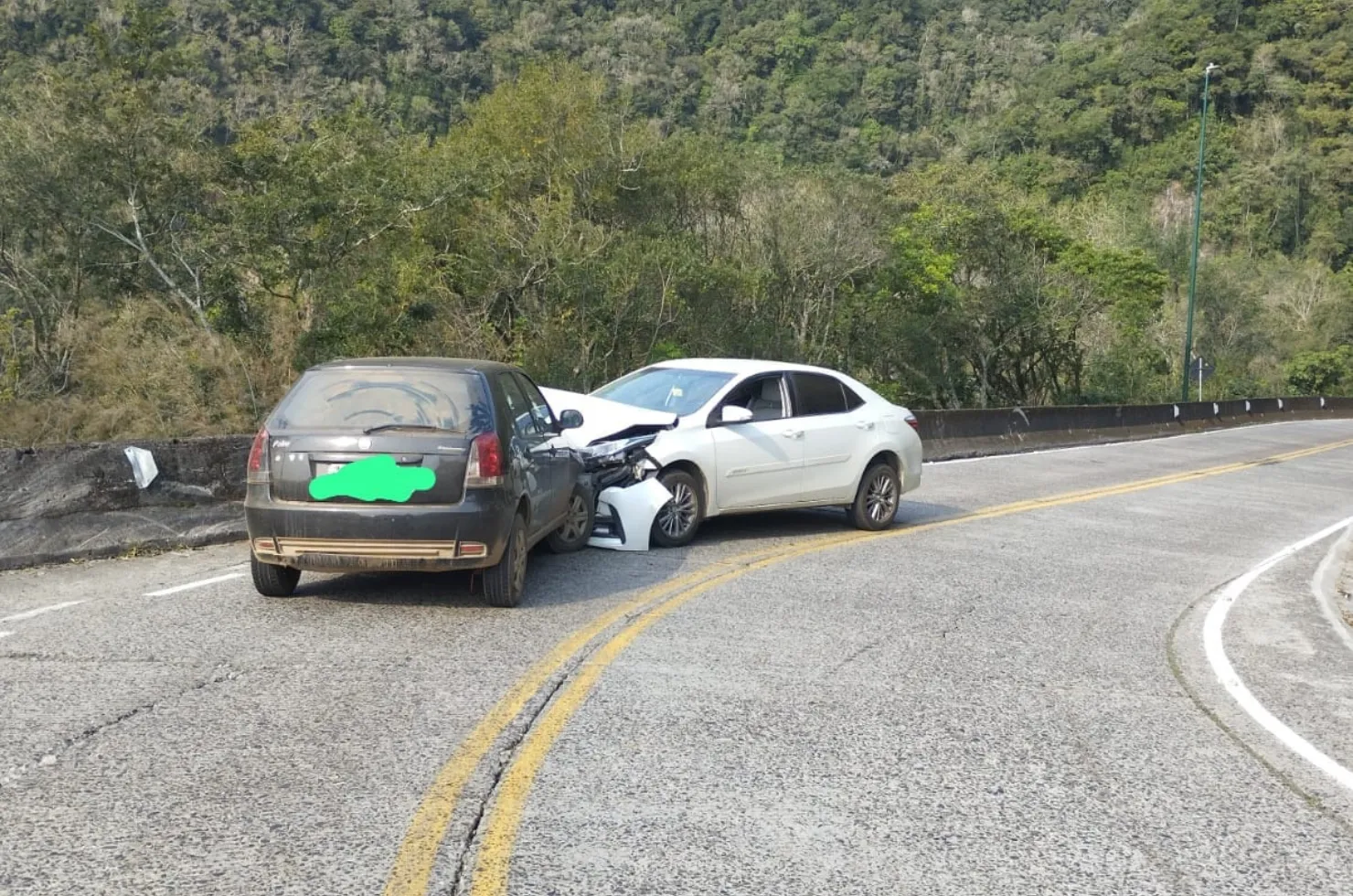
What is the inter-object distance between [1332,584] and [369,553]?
856 cm

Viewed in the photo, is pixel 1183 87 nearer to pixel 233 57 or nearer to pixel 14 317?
pixel 233 57

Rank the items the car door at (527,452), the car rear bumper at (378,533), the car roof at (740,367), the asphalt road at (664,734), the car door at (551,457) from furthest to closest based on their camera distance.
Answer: the car roof at (740,367)
the car door at (551,457)
the car door at (527,452)
the car rear bumper at (378,533)
the asphalt road at (664,734)

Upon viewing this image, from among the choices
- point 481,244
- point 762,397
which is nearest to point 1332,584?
point 762,397

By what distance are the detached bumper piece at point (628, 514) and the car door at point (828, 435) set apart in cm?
186

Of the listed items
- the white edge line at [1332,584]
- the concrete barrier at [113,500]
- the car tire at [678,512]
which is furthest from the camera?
the car tire at [678,512]

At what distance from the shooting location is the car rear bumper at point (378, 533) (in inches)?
311

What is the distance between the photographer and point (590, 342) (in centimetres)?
2795

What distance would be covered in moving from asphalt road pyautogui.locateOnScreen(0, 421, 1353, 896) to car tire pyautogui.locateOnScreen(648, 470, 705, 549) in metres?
0.46

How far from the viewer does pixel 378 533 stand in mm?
7895

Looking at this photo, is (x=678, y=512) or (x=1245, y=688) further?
(x=678, y=512)

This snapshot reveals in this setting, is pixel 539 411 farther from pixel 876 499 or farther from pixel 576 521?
pixel 876 499

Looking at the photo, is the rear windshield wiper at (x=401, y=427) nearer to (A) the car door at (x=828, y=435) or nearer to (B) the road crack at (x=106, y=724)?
(B) the road crack at (x=106, y=724)

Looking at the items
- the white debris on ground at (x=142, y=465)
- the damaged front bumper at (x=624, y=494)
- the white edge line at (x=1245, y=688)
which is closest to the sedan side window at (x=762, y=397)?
the damaged front bumper at (x=624, y=494)

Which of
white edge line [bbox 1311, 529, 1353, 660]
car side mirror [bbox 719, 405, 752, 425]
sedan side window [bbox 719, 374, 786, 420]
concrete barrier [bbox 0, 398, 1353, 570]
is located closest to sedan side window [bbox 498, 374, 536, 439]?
car side mirror [bbox 719, 405, 752, 425]
